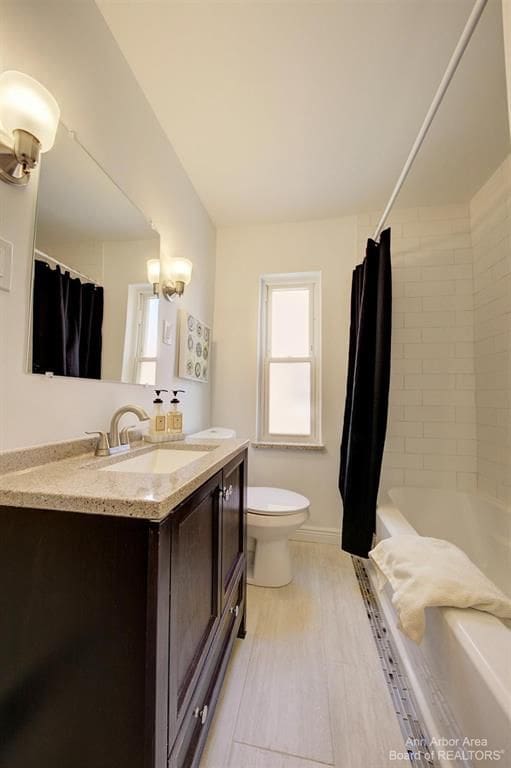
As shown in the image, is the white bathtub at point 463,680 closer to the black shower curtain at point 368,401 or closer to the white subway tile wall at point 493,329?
the black shower curtain at point 368,401

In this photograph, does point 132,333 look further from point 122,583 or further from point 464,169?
point 464,169

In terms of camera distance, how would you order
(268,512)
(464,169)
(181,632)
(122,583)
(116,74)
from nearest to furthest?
(122,583), (181,632), (116,74), (268,512), (464,169)

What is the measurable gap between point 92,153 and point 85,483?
3.86 ft

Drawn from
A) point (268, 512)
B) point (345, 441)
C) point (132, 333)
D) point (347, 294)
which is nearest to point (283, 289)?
point (347, 294)

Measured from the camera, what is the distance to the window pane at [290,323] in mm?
2486

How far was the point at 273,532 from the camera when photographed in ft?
5.51

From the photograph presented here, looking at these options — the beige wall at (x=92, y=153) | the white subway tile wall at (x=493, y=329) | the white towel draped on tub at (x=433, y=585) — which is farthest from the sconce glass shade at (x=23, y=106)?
the white subway tile wall at (x=493, y=329)

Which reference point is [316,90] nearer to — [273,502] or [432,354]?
[432,354]

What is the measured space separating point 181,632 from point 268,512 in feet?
3.23

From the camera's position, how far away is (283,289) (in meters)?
2.54

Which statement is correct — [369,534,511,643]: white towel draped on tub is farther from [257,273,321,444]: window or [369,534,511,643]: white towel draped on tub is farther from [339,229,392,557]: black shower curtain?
[257,273,321,444]: window

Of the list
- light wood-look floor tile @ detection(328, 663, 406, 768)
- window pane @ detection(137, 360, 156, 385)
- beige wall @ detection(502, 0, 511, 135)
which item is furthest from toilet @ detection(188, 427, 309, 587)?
beige wall @ detection(502, 0, 511, 135)

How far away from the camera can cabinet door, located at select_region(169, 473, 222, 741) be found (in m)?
0.66

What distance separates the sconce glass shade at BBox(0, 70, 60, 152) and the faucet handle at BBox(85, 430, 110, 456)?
0.86m
